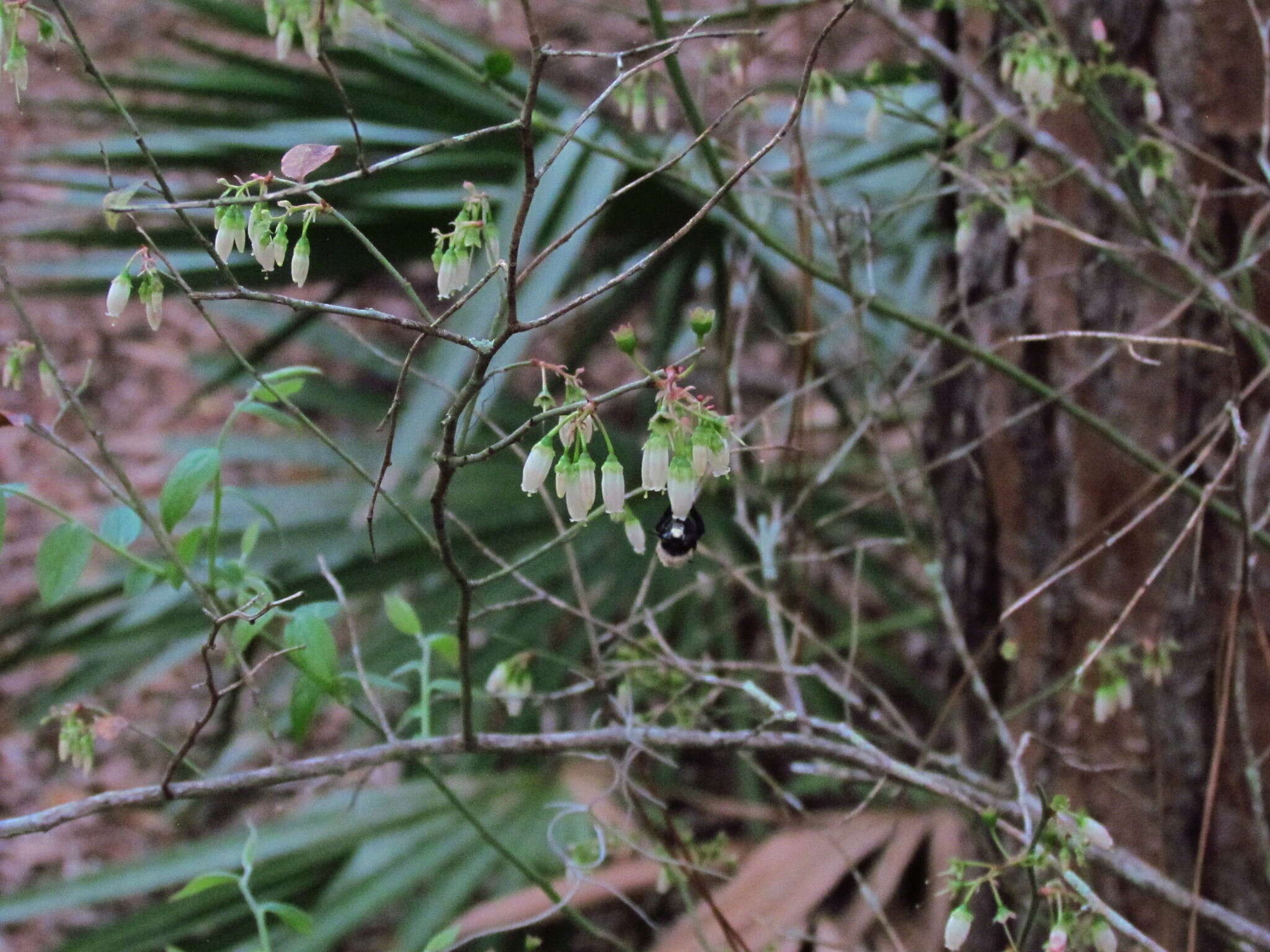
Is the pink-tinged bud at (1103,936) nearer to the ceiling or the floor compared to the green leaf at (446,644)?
nearer to the floor

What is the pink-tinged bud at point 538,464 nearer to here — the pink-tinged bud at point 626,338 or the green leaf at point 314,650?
the pink-tinged bud at point 626,338

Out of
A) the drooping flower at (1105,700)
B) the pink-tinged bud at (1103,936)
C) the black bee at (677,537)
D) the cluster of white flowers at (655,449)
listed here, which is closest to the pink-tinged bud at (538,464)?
the cluster of white flowers at (655,449)

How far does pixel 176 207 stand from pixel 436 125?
1.14 meters

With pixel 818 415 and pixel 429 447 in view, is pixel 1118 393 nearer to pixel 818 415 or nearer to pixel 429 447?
pixel 429 447

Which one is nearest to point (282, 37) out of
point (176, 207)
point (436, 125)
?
point (176, 207)

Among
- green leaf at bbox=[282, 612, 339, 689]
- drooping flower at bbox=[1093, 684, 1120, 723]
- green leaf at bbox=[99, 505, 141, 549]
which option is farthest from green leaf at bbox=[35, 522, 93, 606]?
drooping flower at bbox=[1093, 684, 1120, 723]

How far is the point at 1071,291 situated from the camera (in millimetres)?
1217

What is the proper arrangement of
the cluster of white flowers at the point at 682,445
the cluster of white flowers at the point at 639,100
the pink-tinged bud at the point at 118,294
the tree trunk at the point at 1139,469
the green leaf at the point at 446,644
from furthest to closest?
the tree trunk at the point at 1139,469, the cluster of white flowers at the point at 639,100, the green leaf at the point at 446,644, the pink-tinged bud at the point at 118,294, the cluster of white flowers at the point at 682,445

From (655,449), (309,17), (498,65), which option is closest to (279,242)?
(655,449)

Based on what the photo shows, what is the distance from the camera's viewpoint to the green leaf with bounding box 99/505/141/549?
0.81 meters

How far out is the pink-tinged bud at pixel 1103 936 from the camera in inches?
27.0

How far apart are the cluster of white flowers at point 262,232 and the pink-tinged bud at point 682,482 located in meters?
0.22

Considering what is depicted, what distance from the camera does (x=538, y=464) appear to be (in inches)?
22.8

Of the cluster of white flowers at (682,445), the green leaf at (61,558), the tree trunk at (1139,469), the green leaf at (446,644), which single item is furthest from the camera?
the tree trunk at (1139,469)
